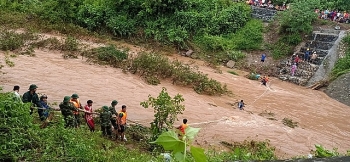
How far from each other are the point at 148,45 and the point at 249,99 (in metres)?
7.57

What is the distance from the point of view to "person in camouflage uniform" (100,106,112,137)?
27.5ft

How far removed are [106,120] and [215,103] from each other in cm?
648

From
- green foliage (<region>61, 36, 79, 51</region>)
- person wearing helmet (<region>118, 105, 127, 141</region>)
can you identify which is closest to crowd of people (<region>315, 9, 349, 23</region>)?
green foliage (<region>61, 36, 79, 51</region>)

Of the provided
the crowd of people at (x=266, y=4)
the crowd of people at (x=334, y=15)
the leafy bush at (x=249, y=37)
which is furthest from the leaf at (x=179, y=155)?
the crowd of people at (x=266, y=4)

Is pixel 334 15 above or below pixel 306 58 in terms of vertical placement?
above

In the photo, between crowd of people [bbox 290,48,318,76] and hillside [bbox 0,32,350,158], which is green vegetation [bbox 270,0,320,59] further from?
hillside [bbox 0,32,350,158]

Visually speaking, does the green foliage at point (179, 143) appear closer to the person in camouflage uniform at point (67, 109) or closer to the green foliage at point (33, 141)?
the green foliage at point (33, 141)

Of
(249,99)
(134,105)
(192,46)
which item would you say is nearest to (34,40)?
(134,105)

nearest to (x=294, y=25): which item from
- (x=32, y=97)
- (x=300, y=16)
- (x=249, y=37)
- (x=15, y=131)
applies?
(x=300, y=16)

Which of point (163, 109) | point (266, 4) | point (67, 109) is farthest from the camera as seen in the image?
point (266, 4)

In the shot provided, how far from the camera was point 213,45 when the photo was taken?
69.6ft

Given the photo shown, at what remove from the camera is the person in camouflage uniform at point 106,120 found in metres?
8.37

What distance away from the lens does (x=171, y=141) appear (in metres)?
1.19

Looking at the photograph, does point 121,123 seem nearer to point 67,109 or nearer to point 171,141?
point 67,109
